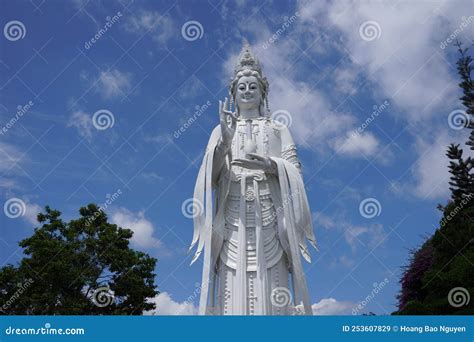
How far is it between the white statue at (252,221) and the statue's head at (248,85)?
0.36m

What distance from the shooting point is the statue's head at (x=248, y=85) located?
895 cm

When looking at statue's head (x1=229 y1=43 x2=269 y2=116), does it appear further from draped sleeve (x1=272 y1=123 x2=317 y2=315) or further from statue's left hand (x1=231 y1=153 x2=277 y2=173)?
statue's left hand (x1=231 y1=153 x2=277 y2=173)

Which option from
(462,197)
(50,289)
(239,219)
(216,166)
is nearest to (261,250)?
(239,219)

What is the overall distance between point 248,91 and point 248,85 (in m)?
0.10

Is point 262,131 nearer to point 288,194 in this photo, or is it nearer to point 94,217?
point 288,194

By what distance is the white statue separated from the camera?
7.88m

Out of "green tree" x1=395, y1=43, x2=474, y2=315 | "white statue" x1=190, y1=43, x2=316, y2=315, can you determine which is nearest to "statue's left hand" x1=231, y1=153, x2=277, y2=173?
"white statue" x1=190, y1=43, x2=316, y2=315

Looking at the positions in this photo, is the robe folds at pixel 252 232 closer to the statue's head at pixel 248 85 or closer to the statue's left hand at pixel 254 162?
the statue's left hand at pixel 254 162

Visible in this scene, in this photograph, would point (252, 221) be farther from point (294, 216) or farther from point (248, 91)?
point (248, 91)

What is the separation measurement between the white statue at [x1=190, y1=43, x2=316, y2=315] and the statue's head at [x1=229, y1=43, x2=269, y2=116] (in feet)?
1.19

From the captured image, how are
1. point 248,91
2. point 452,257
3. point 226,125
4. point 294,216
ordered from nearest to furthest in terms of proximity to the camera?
point 226,125
point 294,216
point 248,91
point 452,257

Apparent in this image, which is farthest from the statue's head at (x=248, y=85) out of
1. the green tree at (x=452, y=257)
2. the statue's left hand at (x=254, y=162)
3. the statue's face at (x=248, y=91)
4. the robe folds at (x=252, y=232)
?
the green tree at (x=452, y=257)

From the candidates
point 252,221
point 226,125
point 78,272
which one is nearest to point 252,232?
point 252,221

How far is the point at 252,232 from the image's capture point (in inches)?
324
